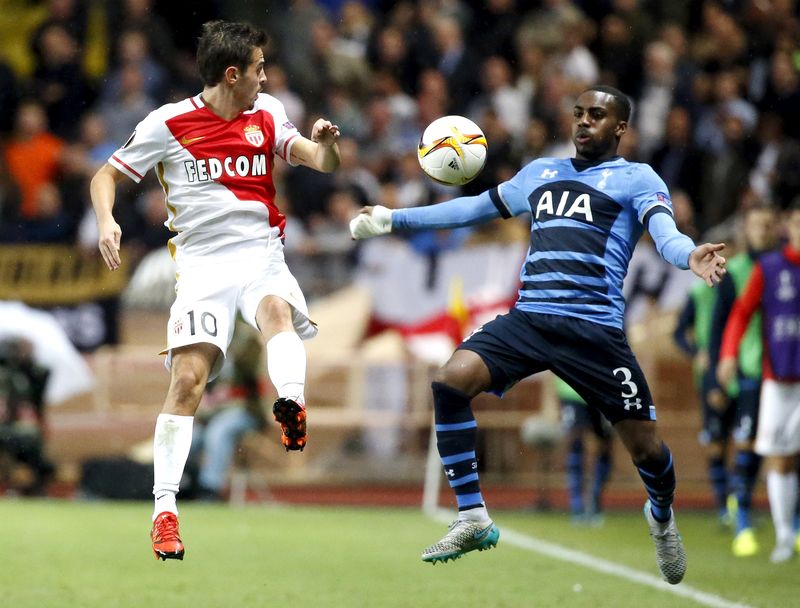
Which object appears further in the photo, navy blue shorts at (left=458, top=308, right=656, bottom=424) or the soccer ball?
the soccer ball

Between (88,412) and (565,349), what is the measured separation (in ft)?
32.6

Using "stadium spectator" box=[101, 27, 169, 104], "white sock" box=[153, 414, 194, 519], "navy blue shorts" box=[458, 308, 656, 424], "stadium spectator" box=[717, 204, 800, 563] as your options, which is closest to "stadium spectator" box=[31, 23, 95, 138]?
"stadium spectator" box=[101, 27, 169, 104]

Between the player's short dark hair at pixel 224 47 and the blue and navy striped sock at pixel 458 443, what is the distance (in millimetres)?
1955

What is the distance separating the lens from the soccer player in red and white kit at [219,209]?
24.7 feet

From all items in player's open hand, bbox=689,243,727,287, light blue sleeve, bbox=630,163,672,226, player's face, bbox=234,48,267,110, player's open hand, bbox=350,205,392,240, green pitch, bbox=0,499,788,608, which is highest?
player's face, bbox=234,48,267,110

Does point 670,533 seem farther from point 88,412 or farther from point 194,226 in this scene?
point 88,412

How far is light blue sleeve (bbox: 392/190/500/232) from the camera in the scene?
7.76 m

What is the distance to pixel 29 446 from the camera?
15.4 meters

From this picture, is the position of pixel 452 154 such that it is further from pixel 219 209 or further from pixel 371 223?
pixel 219 209

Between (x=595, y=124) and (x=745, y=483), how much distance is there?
16.5 feet

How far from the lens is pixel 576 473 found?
14258 millimetres

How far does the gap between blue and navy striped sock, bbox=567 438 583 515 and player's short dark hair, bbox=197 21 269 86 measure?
24.5 feet

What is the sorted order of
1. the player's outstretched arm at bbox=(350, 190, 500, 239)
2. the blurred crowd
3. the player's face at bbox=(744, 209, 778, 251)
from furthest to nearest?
1. the blurred crowd
2. the player's face at bbox=(744, 209, 778, 251)
3. the player's outstretched arm at bbox=(350, 190, 500, 239)

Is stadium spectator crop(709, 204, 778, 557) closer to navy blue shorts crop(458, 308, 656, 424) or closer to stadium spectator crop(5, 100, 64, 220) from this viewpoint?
navy blue shorts crop(458, 308, 656, 424)
